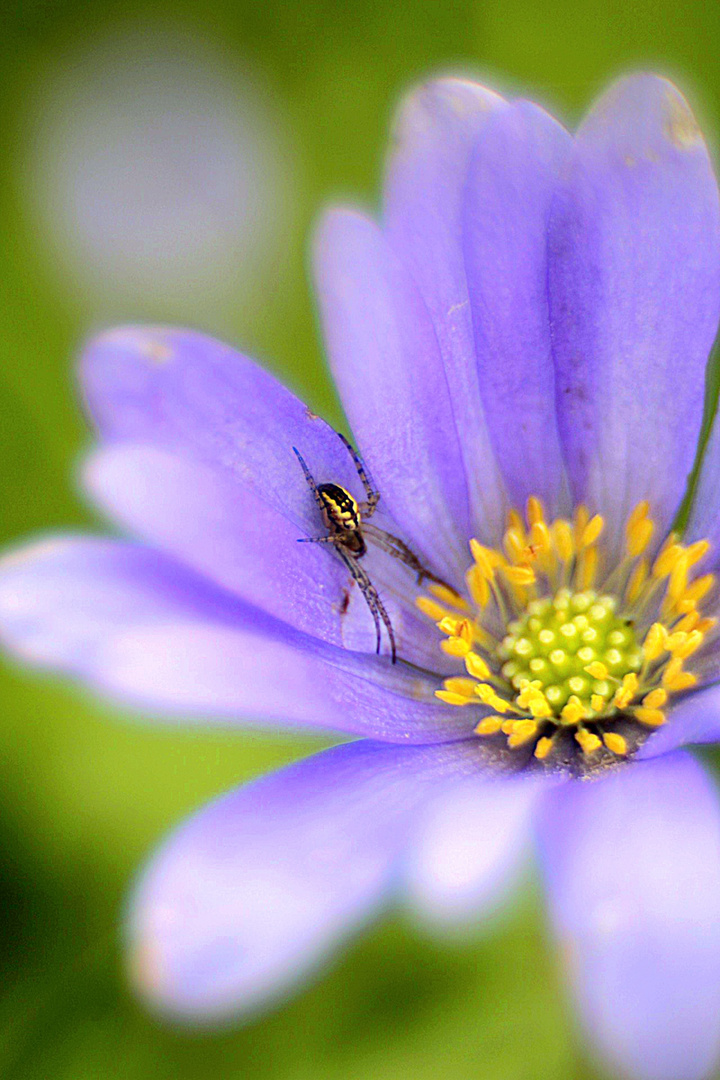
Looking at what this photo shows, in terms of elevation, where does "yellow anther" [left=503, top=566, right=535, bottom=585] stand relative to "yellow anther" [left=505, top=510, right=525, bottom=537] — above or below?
below

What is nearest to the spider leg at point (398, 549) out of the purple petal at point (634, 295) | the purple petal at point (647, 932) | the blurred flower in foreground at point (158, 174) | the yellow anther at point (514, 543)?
the yellow anther at point (514, 543)

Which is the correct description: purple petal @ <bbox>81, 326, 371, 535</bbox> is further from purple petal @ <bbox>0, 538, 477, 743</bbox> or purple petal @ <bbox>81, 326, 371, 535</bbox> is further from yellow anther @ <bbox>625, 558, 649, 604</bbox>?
yellow anther @ <bbox>625, 558, 649, 604</bbox>

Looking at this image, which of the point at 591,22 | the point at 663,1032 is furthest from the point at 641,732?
the point at 591,22

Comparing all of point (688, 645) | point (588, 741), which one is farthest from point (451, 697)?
point (688, 645)

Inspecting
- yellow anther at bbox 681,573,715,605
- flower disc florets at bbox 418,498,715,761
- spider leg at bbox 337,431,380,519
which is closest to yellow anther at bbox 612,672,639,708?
flower disc florets at bbox 418,498,715,761

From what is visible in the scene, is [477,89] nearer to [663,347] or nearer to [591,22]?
[663,347]

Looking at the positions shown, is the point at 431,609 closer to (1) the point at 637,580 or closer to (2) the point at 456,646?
(2) the point at 456,646
